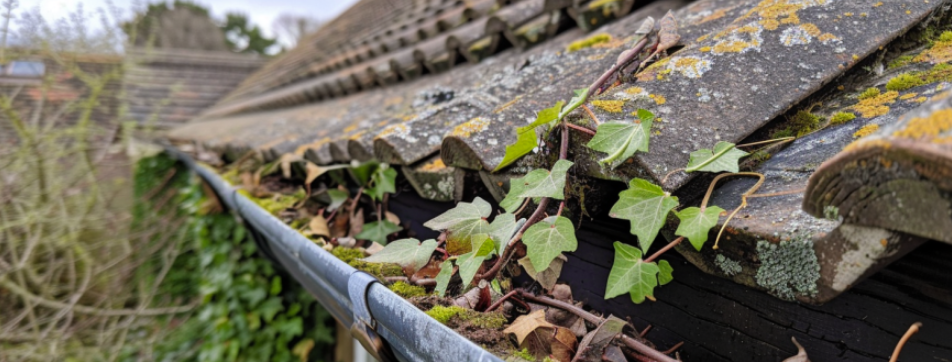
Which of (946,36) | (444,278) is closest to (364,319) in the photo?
(444,278)

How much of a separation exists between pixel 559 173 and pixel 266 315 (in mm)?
2657

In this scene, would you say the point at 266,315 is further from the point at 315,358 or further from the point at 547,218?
the point at 547,218

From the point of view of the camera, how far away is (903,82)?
906mm

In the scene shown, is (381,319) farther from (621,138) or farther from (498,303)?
(621,138)

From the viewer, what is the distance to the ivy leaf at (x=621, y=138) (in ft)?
2.71

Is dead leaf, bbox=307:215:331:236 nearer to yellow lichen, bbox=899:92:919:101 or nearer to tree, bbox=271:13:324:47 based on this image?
yellow lichen, bbox=899:92:919:101

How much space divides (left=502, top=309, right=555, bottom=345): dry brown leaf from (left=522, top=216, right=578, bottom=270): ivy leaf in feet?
0.26

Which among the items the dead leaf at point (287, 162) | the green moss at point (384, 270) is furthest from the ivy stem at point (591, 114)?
the dead leaf at point (287, 162)

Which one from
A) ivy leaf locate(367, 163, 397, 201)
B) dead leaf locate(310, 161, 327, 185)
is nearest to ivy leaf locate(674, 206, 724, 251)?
ivy leaf locate(367, 163, 397, 201)

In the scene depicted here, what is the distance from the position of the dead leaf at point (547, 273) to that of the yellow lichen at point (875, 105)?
0.59 meters

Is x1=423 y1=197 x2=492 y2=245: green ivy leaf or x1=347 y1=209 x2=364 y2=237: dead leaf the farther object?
x1=347 y1=209 x2=364 y2=237: dead leaf

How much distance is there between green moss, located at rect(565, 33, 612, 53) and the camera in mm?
1636

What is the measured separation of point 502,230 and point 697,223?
0.32 metres

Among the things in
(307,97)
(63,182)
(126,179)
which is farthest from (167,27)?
(307,97)
